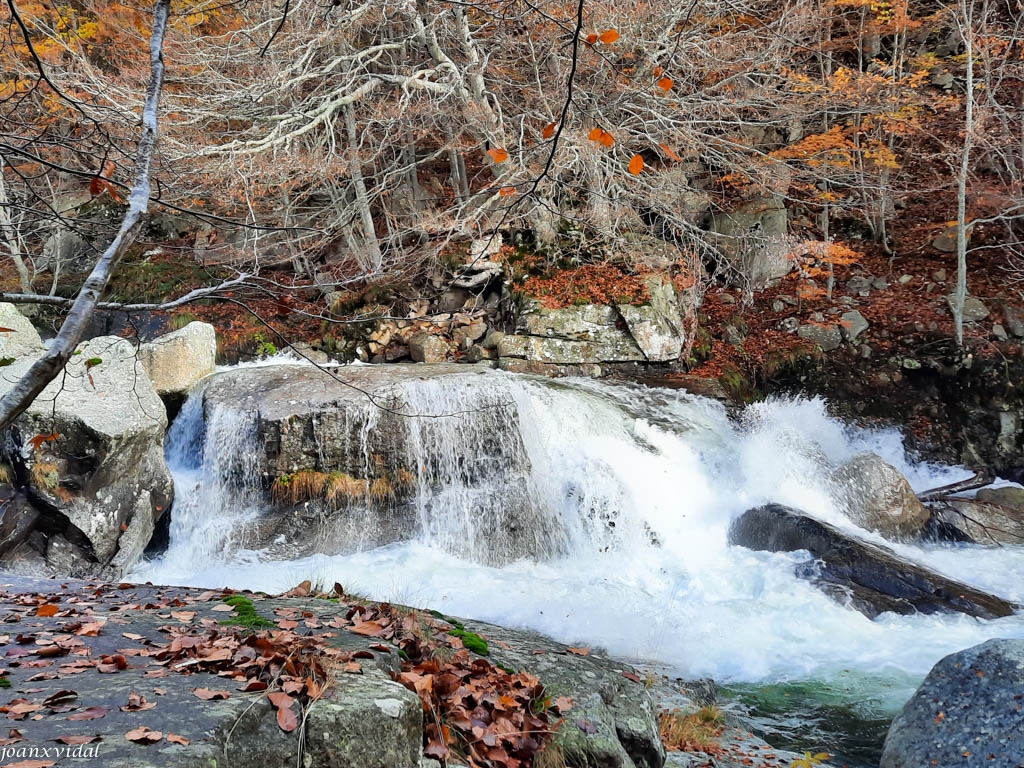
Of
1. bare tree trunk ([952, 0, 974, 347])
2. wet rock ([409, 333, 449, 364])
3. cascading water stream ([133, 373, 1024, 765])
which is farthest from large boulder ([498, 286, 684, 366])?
bare tree trunk ([952, 0, 974, 347])

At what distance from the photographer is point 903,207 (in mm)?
13922

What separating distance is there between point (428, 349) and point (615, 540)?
5.04 metres

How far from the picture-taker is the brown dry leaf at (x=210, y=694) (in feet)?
7.70

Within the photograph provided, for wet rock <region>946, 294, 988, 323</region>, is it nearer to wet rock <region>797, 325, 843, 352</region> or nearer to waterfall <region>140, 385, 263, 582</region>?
wet rock <region>797, 325, 843, 352</region>

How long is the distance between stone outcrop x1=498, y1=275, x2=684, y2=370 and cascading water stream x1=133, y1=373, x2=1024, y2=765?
1.38 m

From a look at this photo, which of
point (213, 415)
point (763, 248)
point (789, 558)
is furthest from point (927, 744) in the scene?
point (763, 248)

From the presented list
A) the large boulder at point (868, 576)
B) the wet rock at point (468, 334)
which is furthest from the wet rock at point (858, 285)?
the wet rock at point (468, 334)

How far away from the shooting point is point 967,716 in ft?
12.3

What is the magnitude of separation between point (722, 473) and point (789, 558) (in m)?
1.76

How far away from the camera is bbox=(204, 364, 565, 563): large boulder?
7859 millimetres

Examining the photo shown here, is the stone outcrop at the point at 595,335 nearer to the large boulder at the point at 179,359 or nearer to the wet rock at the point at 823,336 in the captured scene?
the wet rock at the point at 823,336

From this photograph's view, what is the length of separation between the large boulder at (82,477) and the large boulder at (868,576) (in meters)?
6.84

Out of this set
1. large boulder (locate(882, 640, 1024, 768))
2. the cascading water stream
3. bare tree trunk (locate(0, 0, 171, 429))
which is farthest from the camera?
the cascading water stream

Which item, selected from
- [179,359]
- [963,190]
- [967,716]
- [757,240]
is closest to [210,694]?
[967,716]
